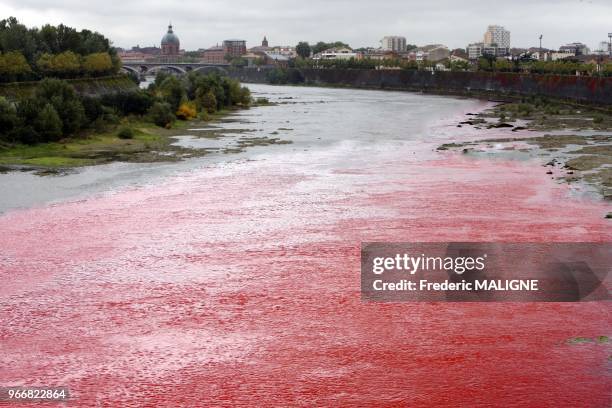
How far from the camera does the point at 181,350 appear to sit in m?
15.7

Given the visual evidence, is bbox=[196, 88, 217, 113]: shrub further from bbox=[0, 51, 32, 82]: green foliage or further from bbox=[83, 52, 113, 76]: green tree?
bbox=[0, 51, 32, 82]: green foliage

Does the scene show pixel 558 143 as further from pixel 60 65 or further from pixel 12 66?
pixel 60 65

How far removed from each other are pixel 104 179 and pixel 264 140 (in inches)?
678

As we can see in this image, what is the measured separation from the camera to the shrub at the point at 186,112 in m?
66.0

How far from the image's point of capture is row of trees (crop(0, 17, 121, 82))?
6662 centimetres

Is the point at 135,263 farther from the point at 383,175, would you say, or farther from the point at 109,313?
the point at 383,175

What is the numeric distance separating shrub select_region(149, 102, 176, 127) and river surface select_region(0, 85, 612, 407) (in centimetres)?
2171

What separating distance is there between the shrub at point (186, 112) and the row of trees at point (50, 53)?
12.4m

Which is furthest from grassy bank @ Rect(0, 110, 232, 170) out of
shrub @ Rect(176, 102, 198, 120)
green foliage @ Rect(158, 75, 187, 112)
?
green foliage @ Rect(158, 75, 187, 112)

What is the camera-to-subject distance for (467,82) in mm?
123812

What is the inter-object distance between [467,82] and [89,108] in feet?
261

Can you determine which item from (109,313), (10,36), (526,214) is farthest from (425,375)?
(10,36)

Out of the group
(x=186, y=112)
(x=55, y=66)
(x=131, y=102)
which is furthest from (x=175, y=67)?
(x=131, y=102)

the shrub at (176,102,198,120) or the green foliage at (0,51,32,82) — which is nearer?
the green foliage at (0,51,32,82)
